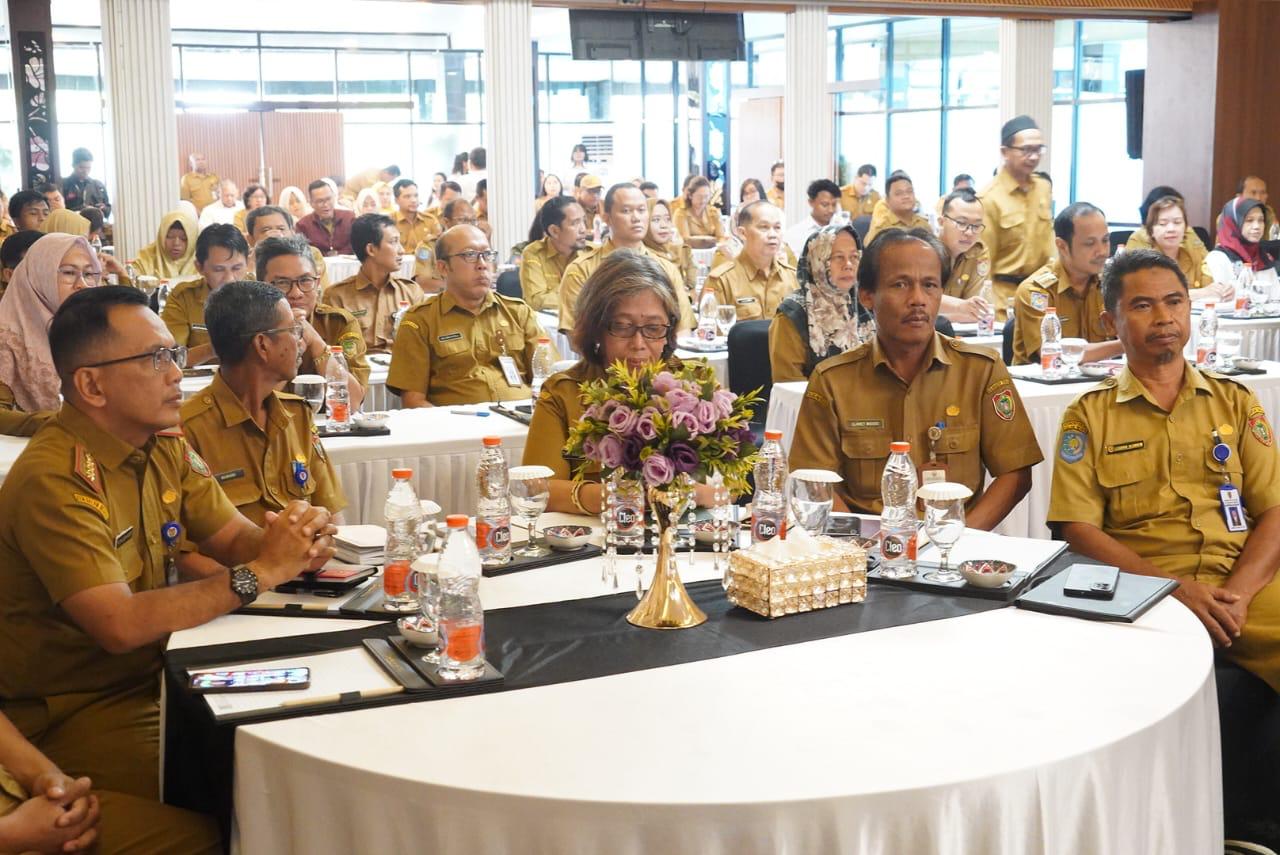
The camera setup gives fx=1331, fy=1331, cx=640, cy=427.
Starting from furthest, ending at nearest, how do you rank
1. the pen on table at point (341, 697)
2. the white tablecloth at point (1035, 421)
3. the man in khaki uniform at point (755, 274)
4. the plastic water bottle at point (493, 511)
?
the man in khaki uniform at point (755, 274) → the white tablecloth at point (1035, 421) → the plastic water bottle at point (493, 511) → the pen on table at point (341, 697)

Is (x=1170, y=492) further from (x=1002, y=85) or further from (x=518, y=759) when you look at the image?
(x=1002, y=85)

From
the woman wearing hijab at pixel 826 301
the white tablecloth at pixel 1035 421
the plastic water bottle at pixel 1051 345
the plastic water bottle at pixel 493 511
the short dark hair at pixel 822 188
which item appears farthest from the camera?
the short dark hair at pixel 822 188

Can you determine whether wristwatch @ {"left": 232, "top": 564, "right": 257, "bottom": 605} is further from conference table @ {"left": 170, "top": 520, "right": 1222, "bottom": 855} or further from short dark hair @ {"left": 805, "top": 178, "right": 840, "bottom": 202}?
short dark hair @ {"left": 805, "top": 178, "right": 840, "bottom": 202}

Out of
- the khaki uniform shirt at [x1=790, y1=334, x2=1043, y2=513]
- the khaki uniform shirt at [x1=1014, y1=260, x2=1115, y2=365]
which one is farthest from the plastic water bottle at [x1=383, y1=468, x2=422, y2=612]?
the khaki uniform shirt at [x1=1014, y1=260, x2=1115, y2=365]

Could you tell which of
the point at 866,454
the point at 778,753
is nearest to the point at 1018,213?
the point at 866,454

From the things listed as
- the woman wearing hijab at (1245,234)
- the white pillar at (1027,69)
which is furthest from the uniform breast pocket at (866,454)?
the white pillar at (1027,69)

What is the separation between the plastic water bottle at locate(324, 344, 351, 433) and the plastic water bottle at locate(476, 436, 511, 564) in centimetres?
163

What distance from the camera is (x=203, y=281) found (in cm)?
584

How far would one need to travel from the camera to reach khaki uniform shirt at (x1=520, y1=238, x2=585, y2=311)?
8.43m

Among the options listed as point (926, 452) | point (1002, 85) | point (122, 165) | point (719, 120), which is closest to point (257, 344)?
point (926, 452)

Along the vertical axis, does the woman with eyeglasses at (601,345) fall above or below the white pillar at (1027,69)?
below

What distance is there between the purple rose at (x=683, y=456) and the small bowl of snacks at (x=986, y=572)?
0.65 metres

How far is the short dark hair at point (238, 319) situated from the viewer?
10.8ft

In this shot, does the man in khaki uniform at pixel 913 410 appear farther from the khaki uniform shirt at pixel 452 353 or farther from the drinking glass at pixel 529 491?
the khaki uniform shirt at pixel 452 353
